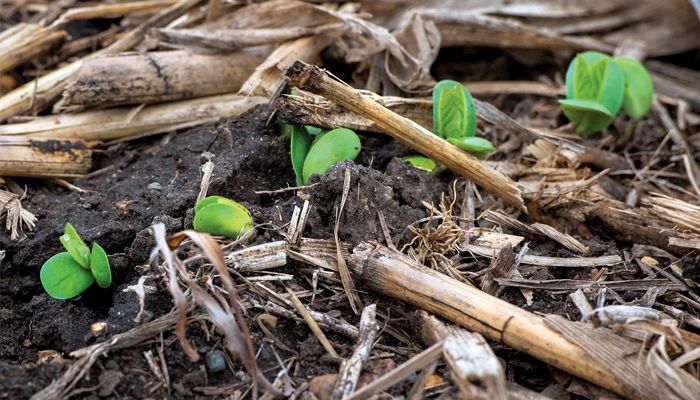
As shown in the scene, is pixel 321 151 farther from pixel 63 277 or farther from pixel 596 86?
pixel 596 86

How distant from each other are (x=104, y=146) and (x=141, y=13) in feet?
2.58

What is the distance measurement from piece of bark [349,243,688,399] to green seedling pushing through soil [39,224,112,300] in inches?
29.1

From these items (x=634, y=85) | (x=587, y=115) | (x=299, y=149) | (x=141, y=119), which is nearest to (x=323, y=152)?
(x=299, y=149)

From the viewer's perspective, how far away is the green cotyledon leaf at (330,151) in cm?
222

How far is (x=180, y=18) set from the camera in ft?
10.3

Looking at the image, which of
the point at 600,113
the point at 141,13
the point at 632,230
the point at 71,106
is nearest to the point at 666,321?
the point at 632,230

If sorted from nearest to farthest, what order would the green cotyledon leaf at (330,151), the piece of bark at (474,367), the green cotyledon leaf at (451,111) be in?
the piece of bark at (474,367) < the green cotyledon leaf at (330,151) < the green cotyledon leaf at (451,111)

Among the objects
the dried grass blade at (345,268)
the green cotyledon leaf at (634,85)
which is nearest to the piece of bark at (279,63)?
the dried grass blade at (345,268)

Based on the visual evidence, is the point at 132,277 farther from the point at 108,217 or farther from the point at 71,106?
the point at 71,106

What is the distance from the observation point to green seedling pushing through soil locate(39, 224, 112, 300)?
6.45 ft

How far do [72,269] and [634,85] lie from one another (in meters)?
2.43

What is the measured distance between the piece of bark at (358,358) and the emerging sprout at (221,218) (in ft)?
1.49

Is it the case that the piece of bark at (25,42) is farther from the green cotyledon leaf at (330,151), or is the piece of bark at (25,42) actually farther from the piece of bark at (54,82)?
the green cotyledon leaf at (330,151)

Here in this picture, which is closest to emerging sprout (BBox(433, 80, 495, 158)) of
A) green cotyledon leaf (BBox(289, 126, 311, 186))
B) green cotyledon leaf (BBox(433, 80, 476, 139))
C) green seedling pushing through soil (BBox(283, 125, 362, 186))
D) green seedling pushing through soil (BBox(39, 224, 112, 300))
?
green cotyledon leaf (BBox(433, 80, 476, 139))
